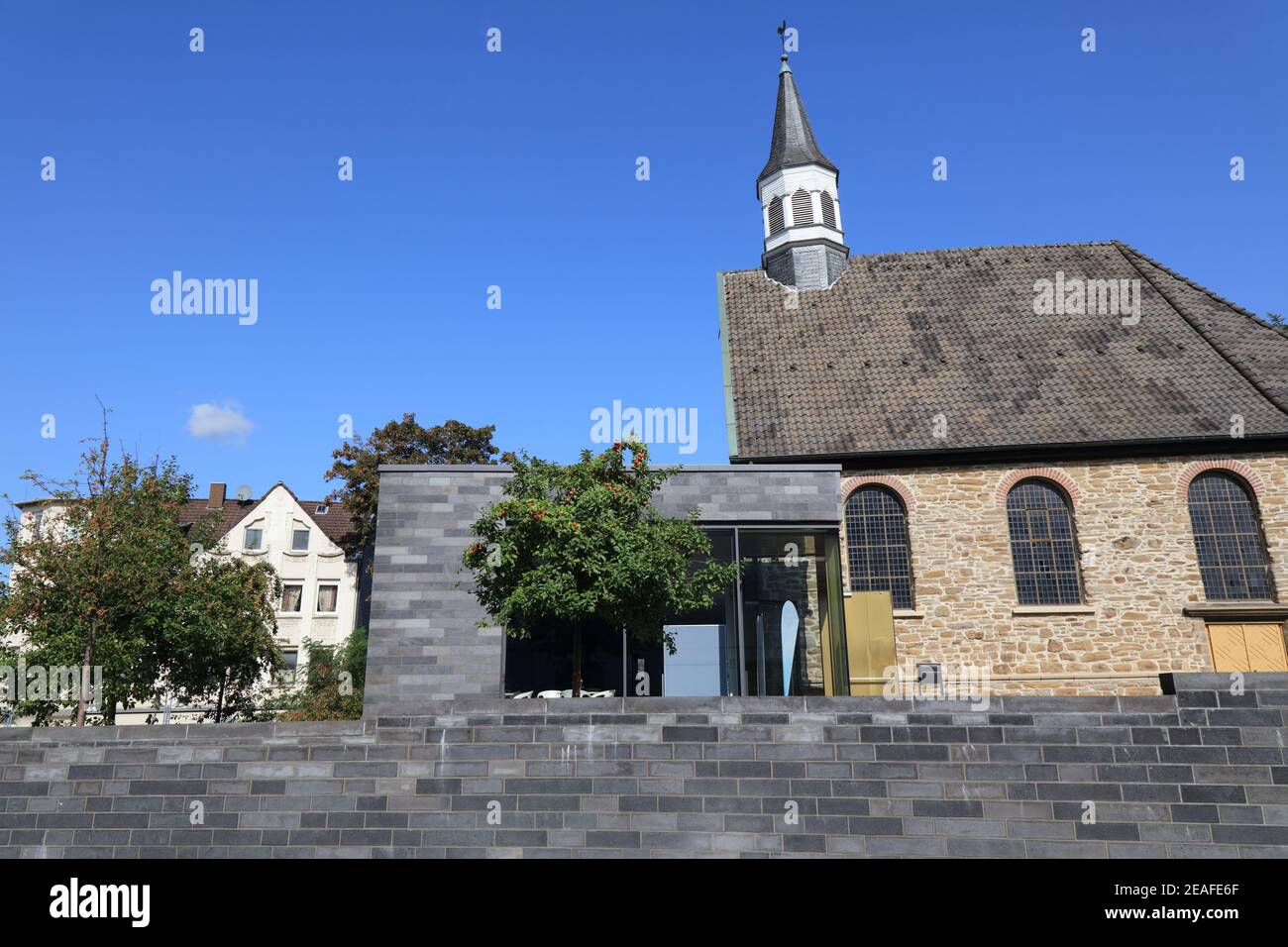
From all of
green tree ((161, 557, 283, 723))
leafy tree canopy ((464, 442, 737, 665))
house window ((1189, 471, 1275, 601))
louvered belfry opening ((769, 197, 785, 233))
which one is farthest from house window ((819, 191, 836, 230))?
green tree ((161, 557, 283, 723))

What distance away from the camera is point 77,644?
15.2 m

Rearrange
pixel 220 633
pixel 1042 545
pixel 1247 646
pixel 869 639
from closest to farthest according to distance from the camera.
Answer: pixel 869 639, pixel 1247 646, pixel 1042 545, pixel 220 633

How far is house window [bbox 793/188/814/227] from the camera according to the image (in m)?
24.6

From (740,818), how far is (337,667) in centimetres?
2445

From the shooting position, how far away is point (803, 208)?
24812 millimetres

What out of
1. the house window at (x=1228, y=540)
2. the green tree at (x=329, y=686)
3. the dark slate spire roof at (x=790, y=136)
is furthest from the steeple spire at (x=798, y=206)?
the green tree at (x=329, y=686)

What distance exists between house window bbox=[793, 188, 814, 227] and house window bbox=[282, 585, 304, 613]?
88.6 ft

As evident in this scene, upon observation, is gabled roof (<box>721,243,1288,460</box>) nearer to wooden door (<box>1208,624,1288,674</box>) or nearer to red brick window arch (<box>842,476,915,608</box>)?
red brick window arch (<box>842,476,915,608</box>)

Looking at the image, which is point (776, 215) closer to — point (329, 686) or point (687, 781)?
point (329, 686)

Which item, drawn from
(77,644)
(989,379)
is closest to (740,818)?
(77,644)

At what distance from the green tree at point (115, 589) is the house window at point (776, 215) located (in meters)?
17.5

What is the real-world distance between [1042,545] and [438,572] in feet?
39.9

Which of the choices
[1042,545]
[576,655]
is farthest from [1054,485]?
[576,655]

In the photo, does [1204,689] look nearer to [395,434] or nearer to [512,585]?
[512,585]
